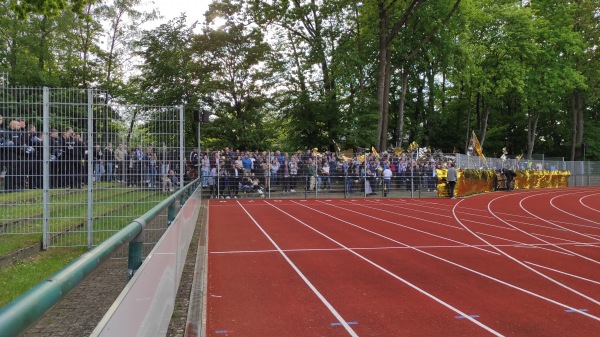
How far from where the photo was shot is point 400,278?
24.4ft

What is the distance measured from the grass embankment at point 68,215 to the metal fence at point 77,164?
0.05ft

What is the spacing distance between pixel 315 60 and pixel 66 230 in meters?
28.4

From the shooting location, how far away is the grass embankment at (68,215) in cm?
815

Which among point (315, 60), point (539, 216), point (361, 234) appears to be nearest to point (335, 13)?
point (315, 60)

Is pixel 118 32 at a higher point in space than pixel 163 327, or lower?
higher

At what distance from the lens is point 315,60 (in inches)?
1375

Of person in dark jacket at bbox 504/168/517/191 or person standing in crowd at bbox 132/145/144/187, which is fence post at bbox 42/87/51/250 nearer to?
person standing in crowd at bbox 132/145/144/187

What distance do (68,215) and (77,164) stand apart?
3.15 feet

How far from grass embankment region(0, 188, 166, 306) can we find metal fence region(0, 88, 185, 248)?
0.05ft

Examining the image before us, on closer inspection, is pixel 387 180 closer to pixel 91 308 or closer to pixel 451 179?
pixel 451 179

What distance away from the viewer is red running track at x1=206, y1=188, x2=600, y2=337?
539 centimetres

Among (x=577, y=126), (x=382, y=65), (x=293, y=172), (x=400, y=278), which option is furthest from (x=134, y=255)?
(x=577, y=126)

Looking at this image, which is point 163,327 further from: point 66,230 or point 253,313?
point 66,230

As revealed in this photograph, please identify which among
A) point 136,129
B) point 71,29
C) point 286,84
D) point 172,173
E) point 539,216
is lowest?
point 539,216
